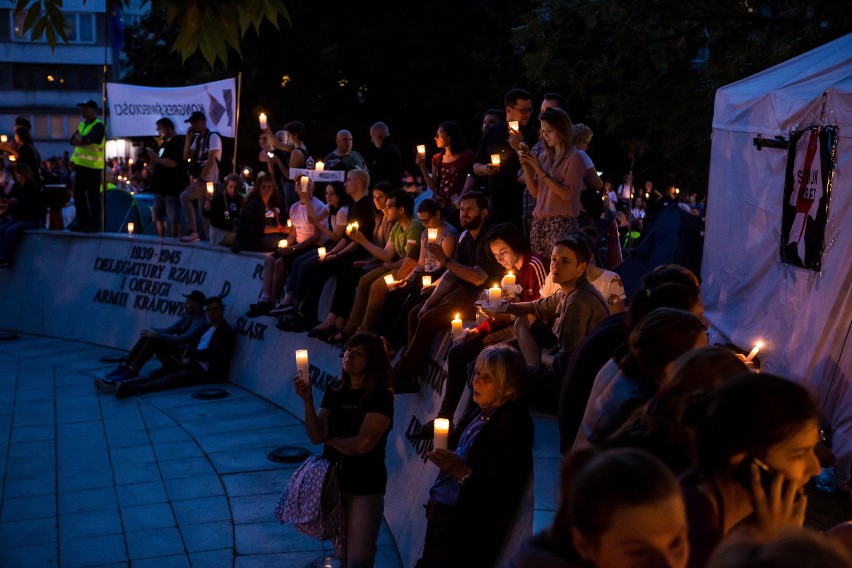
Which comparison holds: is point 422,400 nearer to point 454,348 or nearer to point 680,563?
point 454,348

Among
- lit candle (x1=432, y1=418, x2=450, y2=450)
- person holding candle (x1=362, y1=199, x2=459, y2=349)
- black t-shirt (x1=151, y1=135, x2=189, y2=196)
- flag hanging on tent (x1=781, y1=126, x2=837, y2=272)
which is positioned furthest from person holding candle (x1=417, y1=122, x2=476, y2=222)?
lit candle (x1=432, y1=418, x2=450, y2=450)

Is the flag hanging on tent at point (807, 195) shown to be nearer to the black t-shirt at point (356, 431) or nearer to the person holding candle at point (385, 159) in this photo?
the black t-shirt at point (356, 431)

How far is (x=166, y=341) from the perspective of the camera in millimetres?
13820

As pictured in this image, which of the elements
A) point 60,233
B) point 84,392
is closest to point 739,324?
point 84,392

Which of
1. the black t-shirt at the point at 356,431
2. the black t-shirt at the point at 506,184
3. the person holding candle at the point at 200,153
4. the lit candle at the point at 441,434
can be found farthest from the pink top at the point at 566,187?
the person holding candle at the point at 200,153

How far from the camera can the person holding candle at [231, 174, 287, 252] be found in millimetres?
14547

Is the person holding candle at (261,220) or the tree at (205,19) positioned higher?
the tree at (205,19)

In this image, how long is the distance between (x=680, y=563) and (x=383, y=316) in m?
8.33

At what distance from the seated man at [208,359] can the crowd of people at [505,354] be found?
27 mm

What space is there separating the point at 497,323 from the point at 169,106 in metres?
11.0

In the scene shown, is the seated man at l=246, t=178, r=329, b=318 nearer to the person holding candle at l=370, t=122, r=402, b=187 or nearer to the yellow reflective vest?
the person holding candle at l=370, t=122, r=402, b=187

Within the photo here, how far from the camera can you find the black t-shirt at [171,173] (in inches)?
648

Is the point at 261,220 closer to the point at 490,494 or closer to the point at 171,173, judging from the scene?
the point at 171,173

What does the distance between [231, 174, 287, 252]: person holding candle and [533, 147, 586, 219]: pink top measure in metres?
6.46
